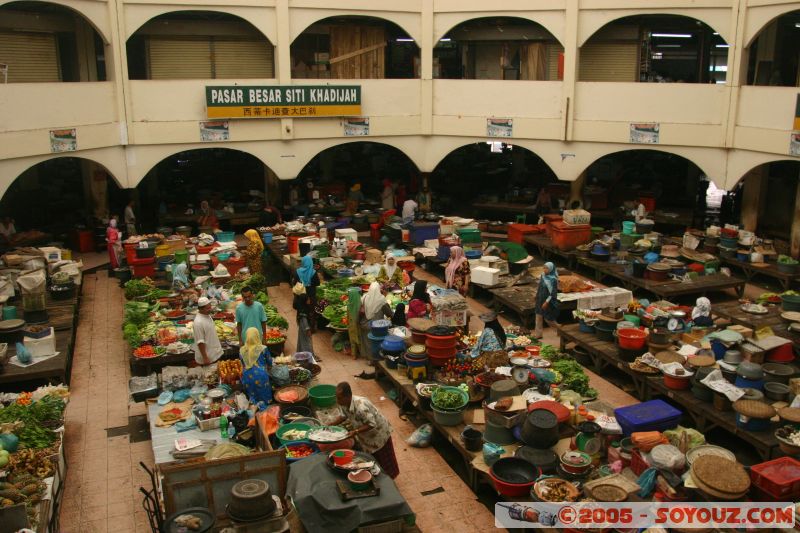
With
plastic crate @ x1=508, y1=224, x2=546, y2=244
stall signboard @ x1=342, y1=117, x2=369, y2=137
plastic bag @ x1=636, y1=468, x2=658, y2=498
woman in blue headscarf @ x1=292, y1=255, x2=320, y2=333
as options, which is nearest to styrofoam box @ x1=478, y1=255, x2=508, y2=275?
plastic crate @ x1=508, y1=224, x2=546, y2=244

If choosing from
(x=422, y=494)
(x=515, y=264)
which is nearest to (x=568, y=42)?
(x=515, y=264)

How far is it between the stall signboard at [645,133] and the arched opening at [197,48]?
11.4m

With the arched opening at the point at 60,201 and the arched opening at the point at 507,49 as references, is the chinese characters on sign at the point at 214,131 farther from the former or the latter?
the arched opening at the point at 507,49

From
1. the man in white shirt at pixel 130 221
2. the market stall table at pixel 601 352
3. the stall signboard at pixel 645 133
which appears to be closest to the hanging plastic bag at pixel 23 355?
the man in white shirt at pixel 130 221

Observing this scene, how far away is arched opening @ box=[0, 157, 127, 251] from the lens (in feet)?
73.0

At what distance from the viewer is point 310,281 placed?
15695 mm

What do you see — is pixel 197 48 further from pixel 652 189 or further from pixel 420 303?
A: pixel 652 189

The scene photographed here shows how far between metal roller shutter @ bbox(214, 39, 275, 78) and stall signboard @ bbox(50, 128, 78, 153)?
18.4ft

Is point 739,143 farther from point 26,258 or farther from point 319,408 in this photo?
point 26,258

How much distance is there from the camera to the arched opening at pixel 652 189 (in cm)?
2361

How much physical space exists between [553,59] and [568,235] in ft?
22.0

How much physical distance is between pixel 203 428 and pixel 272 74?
642 inches

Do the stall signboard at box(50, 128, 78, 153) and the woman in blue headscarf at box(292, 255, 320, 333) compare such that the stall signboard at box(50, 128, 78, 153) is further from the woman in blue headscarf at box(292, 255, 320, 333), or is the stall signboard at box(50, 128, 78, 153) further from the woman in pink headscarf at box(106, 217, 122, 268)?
the woman in blue headscarf at box(292, 255, 320, 333)

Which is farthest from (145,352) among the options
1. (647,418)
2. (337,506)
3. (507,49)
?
(507,49)
